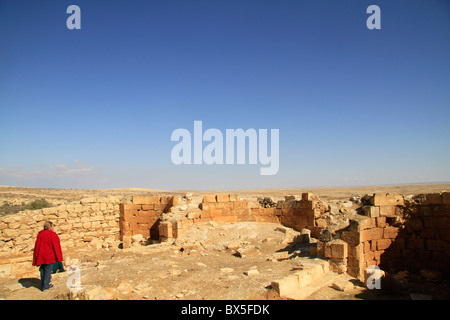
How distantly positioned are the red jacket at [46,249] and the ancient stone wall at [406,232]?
6.94 m

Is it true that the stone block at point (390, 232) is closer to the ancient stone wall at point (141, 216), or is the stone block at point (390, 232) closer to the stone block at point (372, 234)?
the stone block at point (372, 234)

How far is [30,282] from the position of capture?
7.26m

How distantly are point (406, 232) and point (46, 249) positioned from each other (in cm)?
959

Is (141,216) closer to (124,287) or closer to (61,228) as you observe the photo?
(61,228)

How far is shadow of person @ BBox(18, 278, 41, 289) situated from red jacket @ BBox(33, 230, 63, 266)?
83cm

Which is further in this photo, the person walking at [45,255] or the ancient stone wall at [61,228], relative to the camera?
the ancient stone wall at [61,228]

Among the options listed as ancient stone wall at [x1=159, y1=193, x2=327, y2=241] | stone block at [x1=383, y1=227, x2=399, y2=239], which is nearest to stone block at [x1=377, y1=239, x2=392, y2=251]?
stone block at [x1=383, y1=227, x2=399, y2=239]

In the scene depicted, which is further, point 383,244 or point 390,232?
point 390,232

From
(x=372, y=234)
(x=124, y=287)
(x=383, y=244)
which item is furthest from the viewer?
(x=383, y=244)

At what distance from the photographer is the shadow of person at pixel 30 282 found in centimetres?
695

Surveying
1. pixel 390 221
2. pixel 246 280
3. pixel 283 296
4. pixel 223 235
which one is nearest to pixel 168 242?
pixel 223 235

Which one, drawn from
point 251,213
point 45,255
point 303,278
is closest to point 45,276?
point 45,255

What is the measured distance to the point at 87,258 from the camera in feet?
37.1

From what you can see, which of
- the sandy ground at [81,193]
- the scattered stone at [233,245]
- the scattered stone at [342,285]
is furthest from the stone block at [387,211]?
the sandy ground at [81,193]
